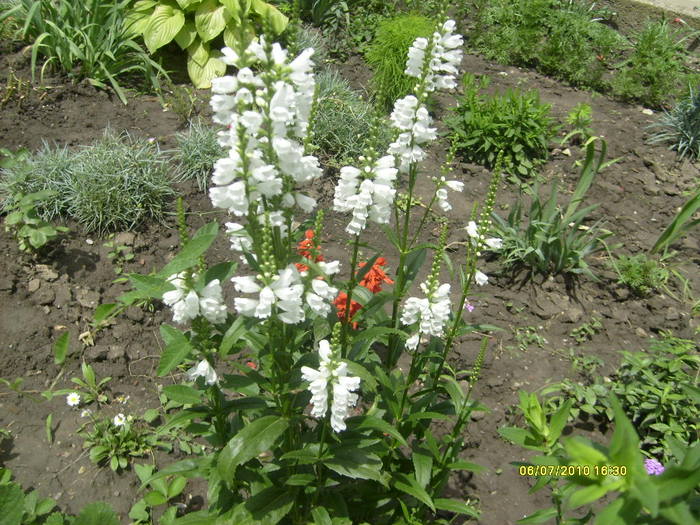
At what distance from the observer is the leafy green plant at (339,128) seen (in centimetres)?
440

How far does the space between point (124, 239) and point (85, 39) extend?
6.37 ft

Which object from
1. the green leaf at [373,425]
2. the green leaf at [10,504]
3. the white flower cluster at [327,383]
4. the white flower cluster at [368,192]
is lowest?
the green leaf at [10,504]

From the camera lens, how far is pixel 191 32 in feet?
16.5

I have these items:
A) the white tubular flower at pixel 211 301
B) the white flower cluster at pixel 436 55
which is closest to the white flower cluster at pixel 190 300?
the white tubular flower at pixel 211 301

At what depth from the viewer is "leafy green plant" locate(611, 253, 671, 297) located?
368 centimetres

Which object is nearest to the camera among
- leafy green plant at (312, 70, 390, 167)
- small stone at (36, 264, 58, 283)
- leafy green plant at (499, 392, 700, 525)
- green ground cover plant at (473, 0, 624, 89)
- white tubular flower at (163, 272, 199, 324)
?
leafy green plant at (499, 392, 700, 525)

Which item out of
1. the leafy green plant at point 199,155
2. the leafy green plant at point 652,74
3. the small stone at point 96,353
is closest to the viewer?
the small stone at point 96,353

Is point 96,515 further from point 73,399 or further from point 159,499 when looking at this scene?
point 73,399

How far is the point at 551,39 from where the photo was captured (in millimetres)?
5660

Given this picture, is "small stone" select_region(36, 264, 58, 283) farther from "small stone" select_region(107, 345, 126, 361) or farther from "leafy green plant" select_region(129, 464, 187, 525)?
"leafy green plant" select_region(129, 464, 187, 525)

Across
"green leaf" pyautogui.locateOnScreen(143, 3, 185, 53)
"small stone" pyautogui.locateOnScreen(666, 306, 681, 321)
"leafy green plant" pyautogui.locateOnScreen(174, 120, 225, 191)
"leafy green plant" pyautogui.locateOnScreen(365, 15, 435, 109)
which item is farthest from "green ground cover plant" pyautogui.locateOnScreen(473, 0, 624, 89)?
"leafy green plant" pyautogui.locateOnScreen(174, 120, 225, 191)

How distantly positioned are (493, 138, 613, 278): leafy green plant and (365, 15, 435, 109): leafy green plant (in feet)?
5.18

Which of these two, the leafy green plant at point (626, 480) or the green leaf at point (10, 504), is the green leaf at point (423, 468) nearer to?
the leafy green plant at point (626, 480)

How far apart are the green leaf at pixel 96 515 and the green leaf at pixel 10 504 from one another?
0.20 m
